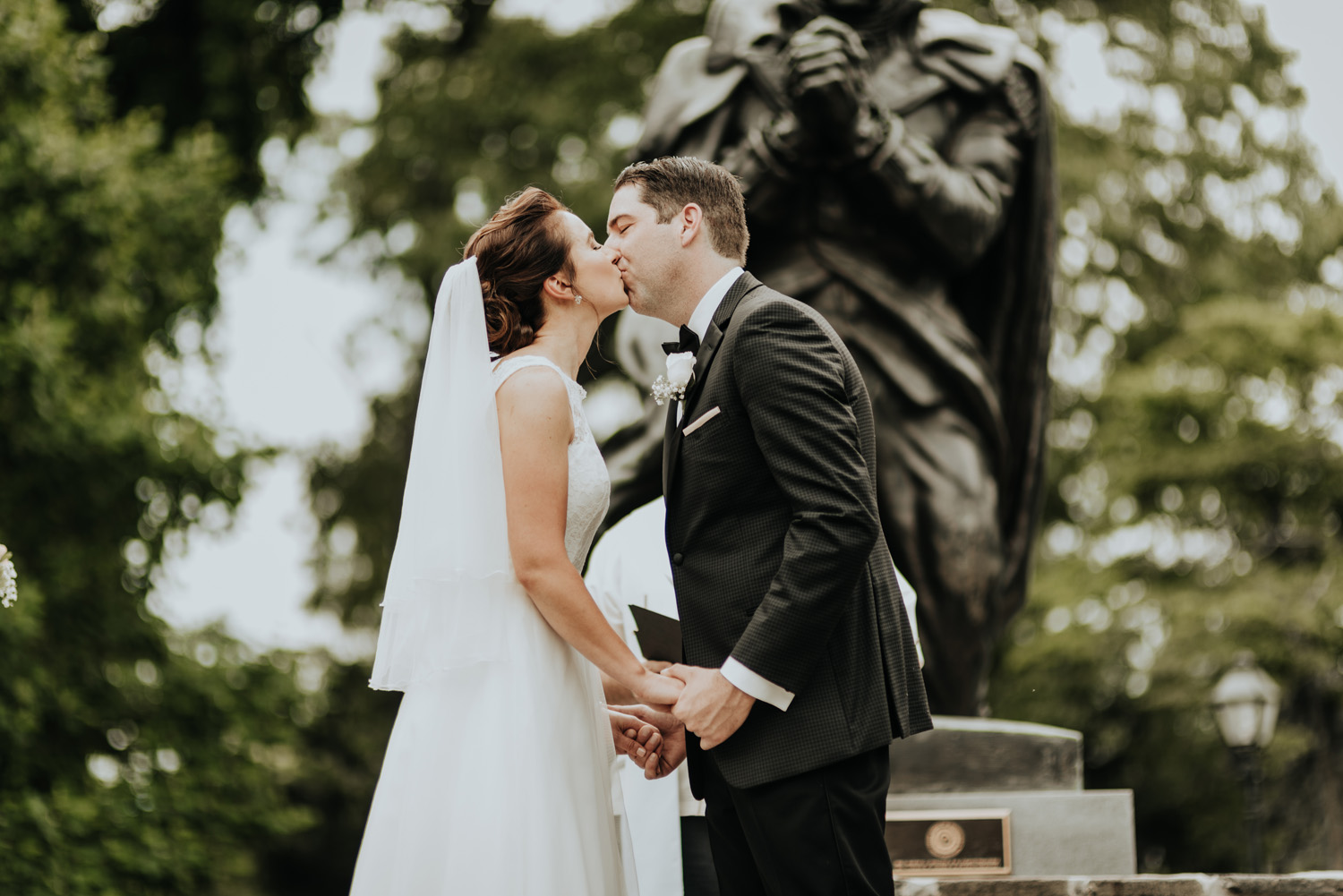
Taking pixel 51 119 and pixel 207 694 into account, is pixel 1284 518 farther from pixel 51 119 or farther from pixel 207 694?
pixel 51 119

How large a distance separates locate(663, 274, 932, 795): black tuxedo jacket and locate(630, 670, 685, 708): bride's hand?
8 cm

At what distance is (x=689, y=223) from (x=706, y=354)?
1.05 feet

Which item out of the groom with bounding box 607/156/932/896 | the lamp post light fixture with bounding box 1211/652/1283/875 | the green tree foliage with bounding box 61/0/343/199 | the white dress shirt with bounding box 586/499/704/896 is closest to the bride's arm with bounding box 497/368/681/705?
the groom with bounding box 607/156/932/896

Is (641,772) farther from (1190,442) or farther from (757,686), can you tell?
(1190,442)

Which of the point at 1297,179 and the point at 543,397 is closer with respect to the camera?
the point at 543,397

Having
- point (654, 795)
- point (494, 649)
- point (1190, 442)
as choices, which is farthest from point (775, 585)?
point (1190, 442)

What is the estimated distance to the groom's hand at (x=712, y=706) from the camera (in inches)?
118

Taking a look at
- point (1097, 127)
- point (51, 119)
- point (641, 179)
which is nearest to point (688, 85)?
point (641, 179)

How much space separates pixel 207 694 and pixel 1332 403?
13039mm

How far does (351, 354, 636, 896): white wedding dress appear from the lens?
3.26 m

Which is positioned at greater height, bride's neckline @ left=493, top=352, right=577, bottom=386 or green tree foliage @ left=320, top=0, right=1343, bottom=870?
green tree foliage @ left=320, top=0, right=1343, bottom=870

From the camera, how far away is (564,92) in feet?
59.1

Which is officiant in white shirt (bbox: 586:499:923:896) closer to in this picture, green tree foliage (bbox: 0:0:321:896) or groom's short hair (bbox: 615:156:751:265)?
groom's short hair (bbox: 615:156:751:265)

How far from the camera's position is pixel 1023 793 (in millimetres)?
4691
